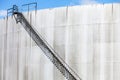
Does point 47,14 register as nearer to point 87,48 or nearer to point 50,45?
point 50,45

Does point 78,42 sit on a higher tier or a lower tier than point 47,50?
higher

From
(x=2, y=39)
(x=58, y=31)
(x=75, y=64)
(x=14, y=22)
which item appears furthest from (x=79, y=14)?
(x=2, y=39)

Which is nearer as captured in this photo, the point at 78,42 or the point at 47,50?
the point at 78,42

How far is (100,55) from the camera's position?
49.4 ft

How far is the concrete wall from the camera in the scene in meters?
15.0

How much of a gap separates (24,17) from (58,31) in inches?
89.6

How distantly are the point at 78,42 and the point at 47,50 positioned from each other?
1.61 meters

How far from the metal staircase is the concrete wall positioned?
0.19 meters

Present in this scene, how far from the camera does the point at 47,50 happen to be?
1603cm

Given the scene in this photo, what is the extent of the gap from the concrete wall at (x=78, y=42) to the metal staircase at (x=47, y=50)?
0.61ft

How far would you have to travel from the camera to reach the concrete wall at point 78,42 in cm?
1502

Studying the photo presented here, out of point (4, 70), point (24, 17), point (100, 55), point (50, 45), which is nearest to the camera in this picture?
point (100, 55)

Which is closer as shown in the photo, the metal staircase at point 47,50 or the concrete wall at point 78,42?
the concrete wall at point 78,42

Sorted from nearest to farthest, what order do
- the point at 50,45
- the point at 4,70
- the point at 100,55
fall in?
the point at 100,55 → the point at 50,45 → the point at 4,70
